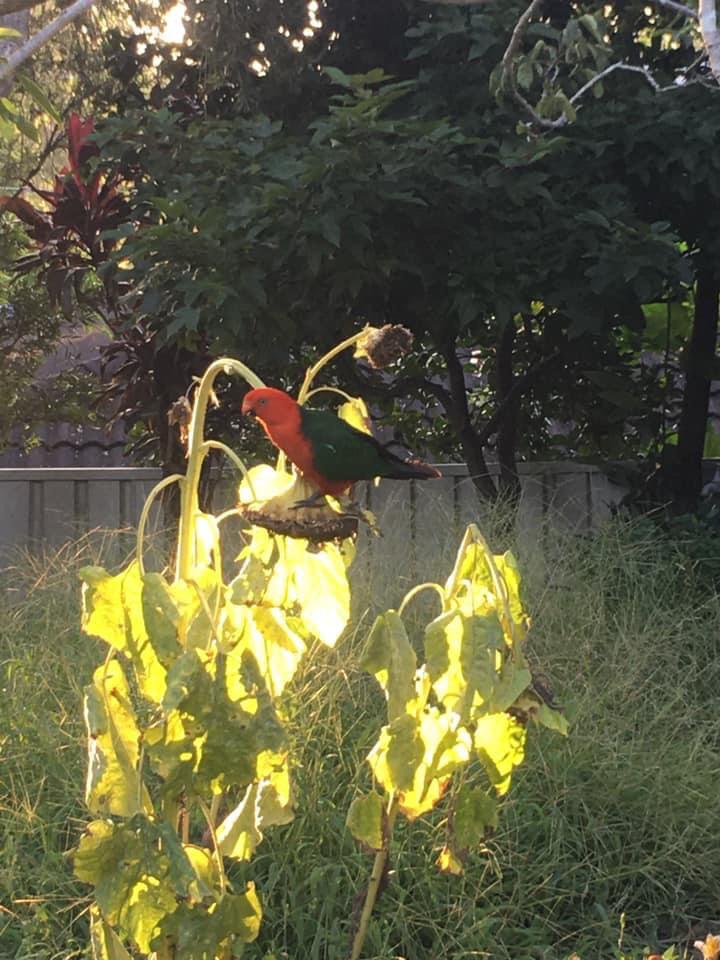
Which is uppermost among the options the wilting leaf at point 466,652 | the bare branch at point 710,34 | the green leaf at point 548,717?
the bare branch at point 710,34

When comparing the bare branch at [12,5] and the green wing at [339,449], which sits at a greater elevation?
the bare branch at [12,5]

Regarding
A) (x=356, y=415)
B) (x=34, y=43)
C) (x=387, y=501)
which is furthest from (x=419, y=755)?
(x=387, y=501)

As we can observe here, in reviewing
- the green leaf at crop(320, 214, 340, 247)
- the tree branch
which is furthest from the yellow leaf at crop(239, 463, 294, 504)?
the tree branch

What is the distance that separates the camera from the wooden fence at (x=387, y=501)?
4.22 m

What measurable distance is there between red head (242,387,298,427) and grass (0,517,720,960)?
61 centimetres

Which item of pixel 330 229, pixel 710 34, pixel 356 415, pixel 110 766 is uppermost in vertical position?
pixel 710 34

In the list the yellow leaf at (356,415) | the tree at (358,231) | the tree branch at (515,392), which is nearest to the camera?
the yellow leaf at (356,415)

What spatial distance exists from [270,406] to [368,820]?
61 cm

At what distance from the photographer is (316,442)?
3.79 ft

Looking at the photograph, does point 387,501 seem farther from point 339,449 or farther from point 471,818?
point 339,449

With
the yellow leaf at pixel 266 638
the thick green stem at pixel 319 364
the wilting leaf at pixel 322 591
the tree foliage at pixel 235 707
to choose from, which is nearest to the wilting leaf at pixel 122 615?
the tree foliage at pixel 235 707

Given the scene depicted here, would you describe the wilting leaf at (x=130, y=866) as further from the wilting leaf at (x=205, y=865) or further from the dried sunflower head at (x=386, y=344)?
the dried sunflower head at (x=386, y=344)

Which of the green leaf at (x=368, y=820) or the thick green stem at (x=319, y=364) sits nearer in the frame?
the thick green stem at (x=319, y=364)

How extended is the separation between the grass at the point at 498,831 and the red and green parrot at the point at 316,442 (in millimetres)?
504
